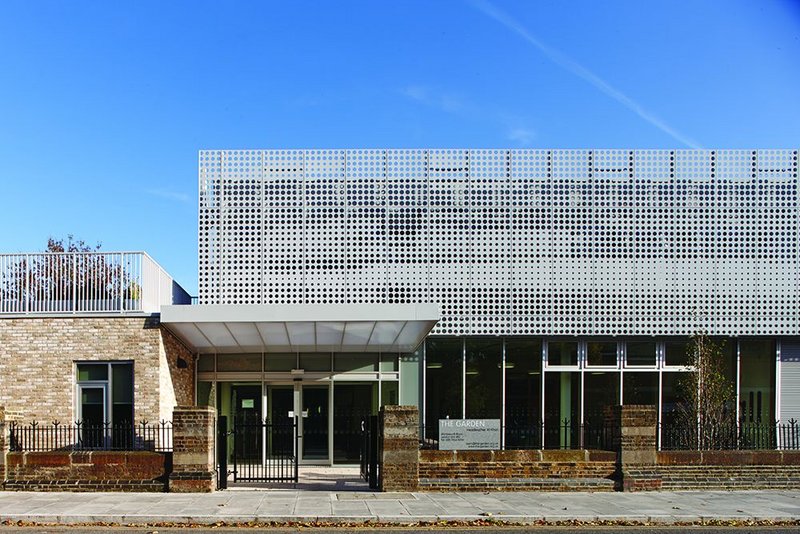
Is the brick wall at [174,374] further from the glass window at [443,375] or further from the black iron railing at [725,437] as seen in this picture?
the black iron railing at [725,437]

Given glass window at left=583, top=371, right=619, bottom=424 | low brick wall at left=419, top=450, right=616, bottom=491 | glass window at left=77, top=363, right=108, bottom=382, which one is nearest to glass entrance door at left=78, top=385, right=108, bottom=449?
glass window at left=77, top=363, right=108, bottom=382

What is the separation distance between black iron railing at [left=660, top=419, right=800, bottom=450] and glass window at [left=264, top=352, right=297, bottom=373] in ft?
30.4

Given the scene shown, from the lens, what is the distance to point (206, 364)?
880 inches

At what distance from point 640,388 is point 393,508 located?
1094cm

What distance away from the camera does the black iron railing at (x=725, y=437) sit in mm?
19703

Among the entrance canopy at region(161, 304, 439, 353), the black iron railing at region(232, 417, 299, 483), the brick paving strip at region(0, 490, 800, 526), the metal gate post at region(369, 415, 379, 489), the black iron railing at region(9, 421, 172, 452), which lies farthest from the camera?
the black iron railing at region(232, 417, 299, 483)

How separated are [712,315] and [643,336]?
1867 millimetres

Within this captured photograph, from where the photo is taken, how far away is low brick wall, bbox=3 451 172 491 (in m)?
16.2

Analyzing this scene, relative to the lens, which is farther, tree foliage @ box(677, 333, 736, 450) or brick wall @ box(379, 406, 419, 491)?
tree foliage @ box(677, 333, 736, 450)

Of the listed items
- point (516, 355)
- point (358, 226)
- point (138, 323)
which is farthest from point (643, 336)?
point (138, 323)

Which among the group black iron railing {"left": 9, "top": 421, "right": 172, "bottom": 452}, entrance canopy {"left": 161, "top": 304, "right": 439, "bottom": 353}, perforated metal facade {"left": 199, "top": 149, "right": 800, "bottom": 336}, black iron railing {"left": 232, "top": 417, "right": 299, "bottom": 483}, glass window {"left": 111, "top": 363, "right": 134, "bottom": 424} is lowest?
black iron railing {"left": 232, "top": 417, "right": 299, "bottom": 483}

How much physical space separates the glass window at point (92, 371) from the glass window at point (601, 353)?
12.2 metres

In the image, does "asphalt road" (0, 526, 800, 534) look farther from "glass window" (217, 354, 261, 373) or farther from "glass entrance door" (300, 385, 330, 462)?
"glass window" (217, 354, 261, 373)

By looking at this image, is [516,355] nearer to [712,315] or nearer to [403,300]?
[403,300]
